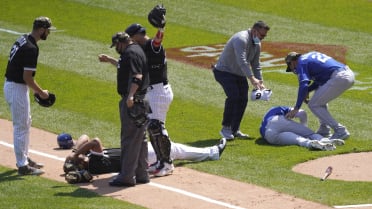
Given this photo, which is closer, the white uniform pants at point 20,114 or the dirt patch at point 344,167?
the white uniform pants at point 20,114

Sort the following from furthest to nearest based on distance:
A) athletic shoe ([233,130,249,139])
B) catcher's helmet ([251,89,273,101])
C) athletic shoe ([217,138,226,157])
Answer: athletic shoe ([233,130,249,139]) → catcher's helmet ([251,89,273,101]) → athletic shoe ([217,138,226,157])

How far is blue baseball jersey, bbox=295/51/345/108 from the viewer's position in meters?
14.1

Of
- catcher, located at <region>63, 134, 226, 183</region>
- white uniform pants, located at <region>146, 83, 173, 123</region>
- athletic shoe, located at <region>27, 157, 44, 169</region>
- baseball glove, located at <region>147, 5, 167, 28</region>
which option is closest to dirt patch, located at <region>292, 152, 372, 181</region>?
white uniform pants, located at <region>146, 83, 173, 123</region>

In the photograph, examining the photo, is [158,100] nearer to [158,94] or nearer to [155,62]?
[158,94]

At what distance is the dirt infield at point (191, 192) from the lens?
10984 millimetres

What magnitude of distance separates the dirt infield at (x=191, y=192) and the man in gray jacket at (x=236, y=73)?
2.15 metres

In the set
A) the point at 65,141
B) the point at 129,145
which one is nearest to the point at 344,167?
the point at 129,145

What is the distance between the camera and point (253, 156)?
44.2 ft

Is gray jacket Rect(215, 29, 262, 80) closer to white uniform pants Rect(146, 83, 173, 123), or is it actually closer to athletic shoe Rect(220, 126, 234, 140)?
athletic shoe Rect(220, 126, 234, 140)

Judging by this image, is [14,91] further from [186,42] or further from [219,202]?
[186,42]

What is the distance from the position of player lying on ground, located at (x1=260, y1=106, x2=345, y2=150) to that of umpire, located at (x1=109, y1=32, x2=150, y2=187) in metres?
2.91

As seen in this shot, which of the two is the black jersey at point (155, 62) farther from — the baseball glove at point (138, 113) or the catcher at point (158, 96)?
the baseball glove at point (138, 113)

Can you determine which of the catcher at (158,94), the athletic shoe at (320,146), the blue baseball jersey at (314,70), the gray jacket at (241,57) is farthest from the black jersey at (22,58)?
the athletic shoe at (320,146)

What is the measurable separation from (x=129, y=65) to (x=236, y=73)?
11.5 feet
